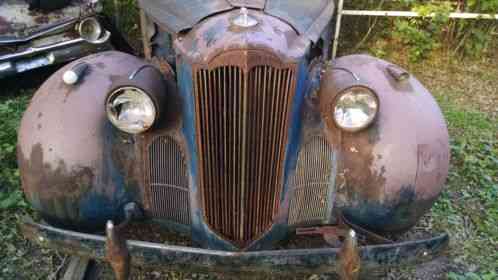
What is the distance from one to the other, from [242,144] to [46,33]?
3.44m

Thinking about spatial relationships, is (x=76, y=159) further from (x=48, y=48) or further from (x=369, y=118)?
(x=48, y=48)

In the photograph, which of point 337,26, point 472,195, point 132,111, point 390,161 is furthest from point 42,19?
point 472,195

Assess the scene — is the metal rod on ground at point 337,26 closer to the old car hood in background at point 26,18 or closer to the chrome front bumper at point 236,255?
the old car hood in background at point 26,18

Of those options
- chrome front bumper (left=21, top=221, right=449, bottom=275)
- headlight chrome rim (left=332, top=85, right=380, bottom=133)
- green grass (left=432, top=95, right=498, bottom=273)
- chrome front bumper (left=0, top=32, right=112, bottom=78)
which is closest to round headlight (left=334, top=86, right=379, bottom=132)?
headlight chrome rim (left=332, top=85, right=380, bottom=133)

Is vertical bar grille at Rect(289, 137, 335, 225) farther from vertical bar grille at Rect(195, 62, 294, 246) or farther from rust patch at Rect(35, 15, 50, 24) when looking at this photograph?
rust patch at Rect(35, 15, 50, 24)

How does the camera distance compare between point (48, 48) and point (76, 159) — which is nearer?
point (76, 159)

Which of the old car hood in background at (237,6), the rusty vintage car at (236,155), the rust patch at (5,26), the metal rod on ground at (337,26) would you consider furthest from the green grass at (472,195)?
the rust patch at (5,26)

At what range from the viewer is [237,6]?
9.09ft

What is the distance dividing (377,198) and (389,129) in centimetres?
38

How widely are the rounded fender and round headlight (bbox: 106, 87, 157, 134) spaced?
921 millimetres

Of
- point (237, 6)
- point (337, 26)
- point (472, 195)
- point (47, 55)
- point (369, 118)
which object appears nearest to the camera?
point (369, 118)

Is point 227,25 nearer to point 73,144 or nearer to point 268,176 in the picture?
point 268,176

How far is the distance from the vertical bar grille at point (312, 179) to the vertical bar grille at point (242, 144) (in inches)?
6.1

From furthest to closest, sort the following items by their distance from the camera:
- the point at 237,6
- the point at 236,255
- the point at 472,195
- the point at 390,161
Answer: the point at 472,195, the point at 237,6, the point at 390,161, the point at 236,255
